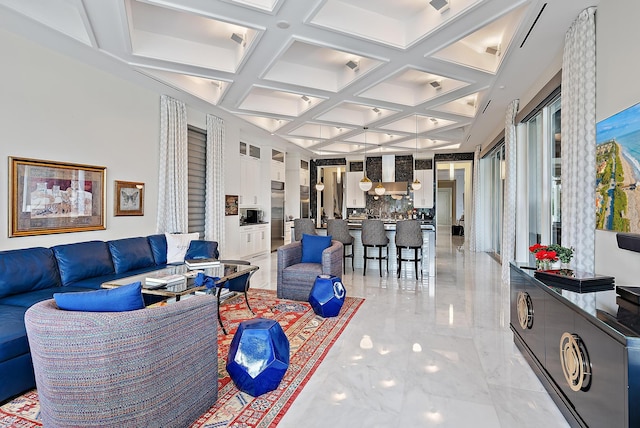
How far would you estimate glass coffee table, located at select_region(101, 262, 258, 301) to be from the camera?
2.89 meters

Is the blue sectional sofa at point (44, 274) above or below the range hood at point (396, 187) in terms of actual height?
below

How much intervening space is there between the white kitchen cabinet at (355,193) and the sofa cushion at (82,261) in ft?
27.4

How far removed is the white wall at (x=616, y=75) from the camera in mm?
2350

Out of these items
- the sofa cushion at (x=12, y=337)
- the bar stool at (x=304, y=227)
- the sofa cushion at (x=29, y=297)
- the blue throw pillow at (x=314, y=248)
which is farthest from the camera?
the bar stool at (x=304, y=227)

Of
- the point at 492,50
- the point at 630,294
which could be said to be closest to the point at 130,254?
the point at 630,294

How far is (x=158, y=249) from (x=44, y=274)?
1.51m

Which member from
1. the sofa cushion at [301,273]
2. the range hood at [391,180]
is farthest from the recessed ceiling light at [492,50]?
the range hood at [391,180]

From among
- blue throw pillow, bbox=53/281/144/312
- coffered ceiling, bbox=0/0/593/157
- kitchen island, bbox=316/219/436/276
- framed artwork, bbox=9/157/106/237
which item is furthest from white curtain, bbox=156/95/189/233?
blue throw pillow, bbox=53/281/144/312

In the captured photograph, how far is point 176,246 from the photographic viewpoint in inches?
193

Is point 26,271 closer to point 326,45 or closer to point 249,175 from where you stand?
point 326,45

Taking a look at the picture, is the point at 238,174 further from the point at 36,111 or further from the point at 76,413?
the point at 76,413

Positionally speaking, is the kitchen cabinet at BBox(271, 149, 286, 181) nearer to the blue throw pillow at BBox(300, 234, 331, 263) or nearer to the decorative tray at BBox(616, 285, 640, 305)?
the blue throw pillow at BBox(300, 234, 331, 263)

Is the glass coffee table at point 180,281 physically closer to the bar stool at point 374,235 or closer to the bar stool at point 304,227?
the bar stool at point 304,227

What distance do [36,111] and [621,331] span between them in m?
5.41
